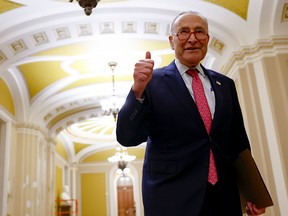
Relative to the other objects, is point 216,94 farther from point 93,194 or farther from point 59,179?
point 93,194

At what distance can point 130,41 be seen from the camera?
773 centimetres

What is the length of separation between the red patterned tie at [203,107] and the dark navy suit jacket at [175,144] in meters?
0.03

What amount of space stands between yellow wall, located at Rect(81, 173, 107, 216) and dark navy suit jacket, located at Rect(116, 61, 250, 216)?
19.6 metres

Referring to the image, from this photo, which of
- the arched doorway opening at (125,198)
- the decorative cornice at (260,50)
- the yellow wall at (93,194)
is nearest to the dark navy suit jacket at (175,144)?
the decorative cornice at (260,50)

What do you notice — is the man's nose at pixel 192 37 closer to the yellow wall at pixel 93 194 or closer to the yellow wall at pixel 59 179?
the yellow wall at pixel 59 179

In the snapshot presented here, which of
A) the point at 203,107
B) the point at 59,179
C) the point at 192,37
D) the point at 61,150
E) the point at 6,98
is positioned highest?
the point at 61,150

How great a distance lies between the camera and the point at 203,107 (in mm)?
1635

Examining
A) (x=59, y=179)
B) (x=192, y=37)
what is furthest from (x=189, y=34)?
(x=59, y=179)

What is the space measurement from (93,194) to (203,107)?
64.9ft

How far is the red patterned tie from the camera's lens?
151 centimetres

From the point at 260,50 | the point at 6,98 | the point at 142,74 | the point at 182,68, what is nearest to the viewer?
the point at 142,74

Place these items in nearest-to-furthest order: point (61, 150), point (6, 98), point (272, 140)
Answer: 1. point (272, 140)
2. point (6, 98)
3. point (61, 150)

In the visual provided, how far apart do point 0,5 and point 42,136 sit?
5928 millimetres

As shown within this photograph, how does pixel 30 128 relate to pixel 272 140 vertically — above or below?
above
